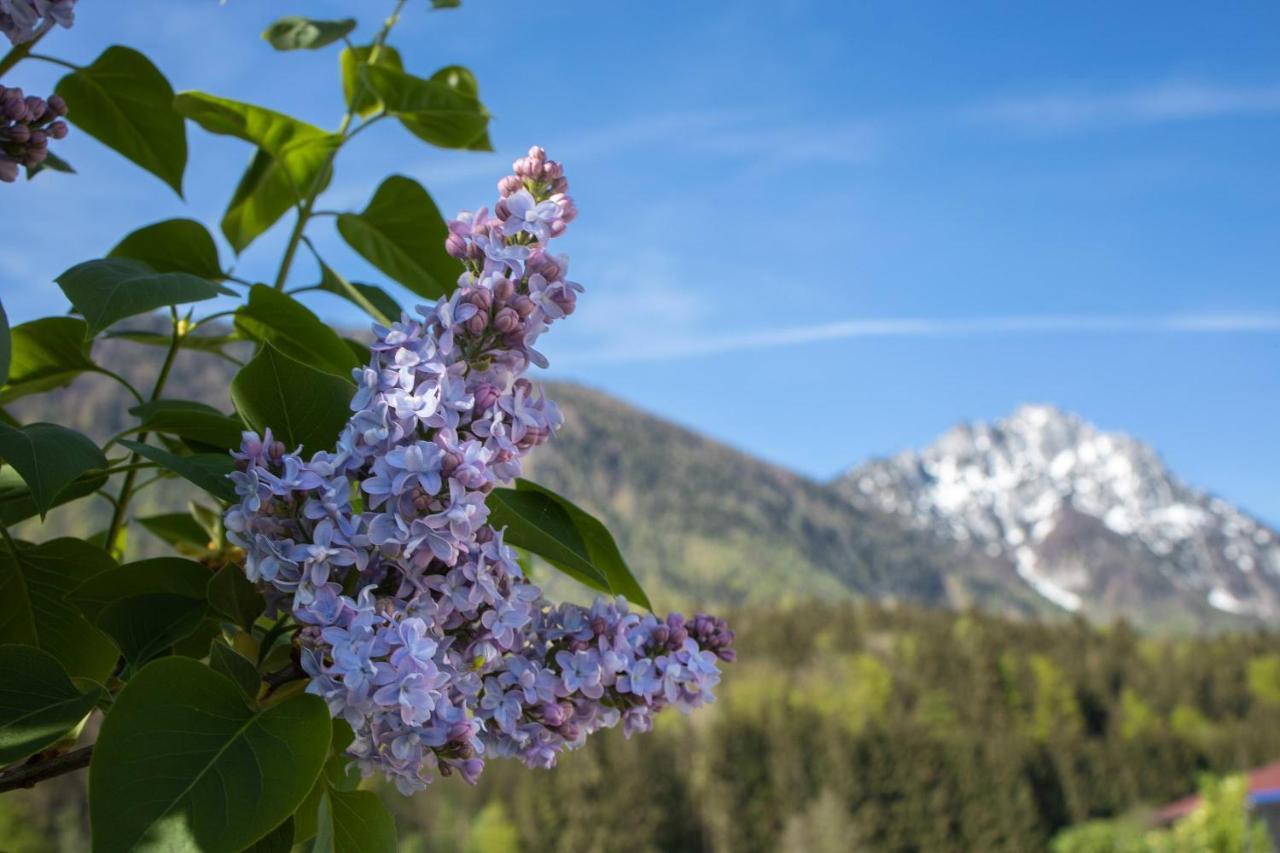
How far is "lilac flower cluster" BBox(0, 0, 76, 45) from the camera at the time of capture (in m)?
0.79

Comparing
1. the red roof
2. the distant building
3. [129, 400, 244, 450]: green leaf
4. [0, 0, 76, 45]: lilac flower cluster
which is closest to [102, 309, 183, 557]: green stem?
[129, 400, 244, 450]: green leaf

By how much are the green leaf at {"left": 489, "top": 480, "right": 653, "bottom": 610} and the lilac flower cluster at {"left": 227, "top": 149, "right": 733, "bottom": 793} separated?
0.03 meters

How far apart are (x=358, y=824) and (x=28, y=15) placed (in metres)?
0.57

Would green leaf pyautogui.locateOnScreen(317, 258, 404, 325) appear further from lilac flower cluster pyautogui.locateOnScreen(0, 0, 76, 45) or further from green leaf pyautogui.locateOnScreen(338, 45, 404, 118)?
lilac flower cluster pyautogui.locateOnScreen(0, 0, 76, 45)

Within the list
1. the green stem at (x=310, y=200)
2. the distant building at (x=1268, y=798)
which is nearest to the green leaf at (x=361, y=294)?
the green stem at (x=310, y=200)

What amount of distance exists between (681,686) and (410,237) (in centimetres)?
54

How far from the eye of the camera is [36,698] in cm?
69

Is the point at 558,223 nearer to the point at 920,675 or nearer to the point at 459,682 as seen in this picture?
the point at 459,682

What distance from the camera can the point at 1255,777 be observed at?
99.5ft

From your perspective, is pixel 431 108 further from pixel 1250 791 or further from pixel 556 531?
pixel 1250 791

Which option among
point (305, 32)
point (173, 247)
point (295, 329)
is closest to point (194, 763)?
point (295, 329)

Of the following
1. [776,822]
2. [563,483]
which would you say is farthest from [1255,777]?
[563,483]

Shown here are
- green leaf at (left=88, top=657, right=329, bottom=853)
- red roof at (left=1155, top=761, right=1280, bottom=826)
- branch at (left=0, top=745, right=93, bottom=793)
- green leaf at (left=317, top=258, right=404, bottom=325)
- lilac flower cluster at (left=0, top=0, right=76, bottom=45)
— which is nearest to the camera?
green leaf at (left=88, top=657, right=329, bottom=853)

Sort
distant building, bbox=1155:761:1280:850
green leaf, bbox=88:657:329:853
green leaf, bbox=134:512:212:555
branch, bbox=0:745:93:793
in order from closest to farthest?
green leaf, bbox=88:657:329:853, branch, bbox=0:745:93:793, green leaf, bbox=134:512:212:555, distant building, bbox=1155:761:1280:850
